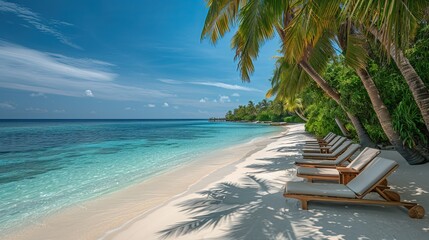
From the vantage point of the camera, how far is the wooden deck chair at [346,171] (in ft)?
15.4

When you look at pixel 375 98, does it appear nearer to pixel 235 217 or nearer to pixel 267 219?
pixel 267 219

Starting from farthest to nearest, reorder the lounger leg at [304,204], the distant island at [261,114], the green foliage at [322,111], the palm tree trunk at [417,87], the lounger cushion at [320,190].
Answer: the distant island at [261,114] < the green foliage at [322,111] < the palm tree trunk at [417,87] < the lounger leg at [304,204] < the lounger cushion at [320,190]

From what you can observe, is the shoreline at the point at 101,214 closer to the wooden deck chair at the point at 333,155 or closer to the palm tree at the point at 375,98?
the wooden deck chair at the point at 333,155

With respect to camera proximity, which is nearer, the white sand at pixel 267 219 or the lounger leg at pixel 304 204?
the white sand at pixel 267 219

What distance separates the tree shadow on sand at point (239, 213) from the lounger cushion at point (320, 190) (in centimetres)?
40

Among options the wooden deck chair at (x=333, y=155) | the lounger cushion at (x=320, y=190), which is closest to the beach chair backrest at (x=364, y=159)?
the lounger cushion at (x=320, y=190)

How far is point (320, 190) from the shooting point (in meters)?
4.12

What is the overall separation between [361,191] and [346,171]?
79 centimetres

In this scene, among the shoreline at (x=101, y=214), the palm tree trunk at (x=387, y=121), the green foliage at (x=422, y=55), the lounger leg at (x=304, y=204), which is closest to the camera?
the lounger leg at (x=304, y=204)

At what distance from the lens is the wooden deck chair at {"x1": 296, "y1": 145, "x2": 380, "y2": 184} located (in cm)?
471

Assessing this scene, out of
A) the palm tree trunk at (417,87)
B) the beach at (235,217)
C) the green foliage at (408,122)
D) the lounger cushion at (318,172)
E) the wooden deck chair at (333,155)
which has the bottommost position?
the beach at (235,217)

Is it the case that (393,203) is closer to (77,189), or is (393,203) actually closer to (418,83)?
(418,83)

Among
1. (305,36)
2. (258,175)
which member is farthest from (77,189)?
(305,36)

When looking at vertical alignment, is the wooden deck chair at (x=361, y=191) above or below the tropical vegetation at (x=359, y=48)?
below
